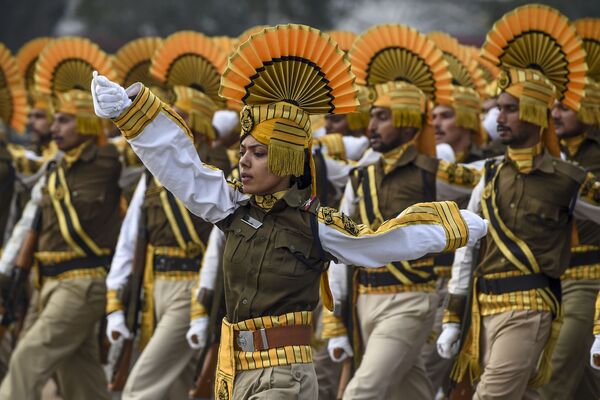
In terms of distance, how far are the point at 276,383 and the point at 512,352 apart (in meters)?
2.13

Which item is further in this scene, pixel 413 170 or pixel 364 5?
pixel 364 5

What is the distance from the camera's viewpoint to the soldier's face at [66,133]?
10461 mm

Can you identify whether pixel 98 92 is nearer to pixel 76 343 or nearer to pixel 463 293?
pixel 463 293

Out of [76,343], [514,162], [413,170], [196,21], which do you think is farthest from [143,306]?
[196,21]

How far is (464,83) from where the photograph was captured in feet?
38.4

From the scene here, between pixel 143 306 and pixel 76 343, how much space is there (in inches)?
20.8

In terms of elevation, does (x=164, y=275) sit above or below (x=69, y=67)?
below

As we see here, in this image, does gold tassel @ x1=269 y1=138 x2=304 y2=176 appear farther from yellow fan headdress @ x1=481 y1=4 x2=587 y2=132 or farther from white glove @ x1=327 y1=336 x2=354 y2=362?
white glove @ x1=327 y1=336 x2=354 y2=362

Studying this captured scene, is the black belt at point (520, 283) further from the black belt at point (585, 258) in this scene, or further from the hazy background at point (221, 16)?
the hazy background at point (221, 16)

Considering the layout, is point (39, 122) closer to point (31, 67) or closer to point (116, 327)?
point (31, 67)

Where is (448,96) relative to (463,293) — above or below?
above

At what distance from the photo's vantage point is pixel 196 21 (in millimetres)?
29688

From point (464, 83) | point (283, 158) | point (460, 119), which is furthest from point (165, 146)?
point (464, 83)

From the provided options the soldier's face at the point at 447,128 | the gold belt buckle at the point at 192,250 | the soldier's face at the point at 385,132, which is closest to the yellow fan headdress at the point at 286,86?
the soldier's face at the point at 385,132
